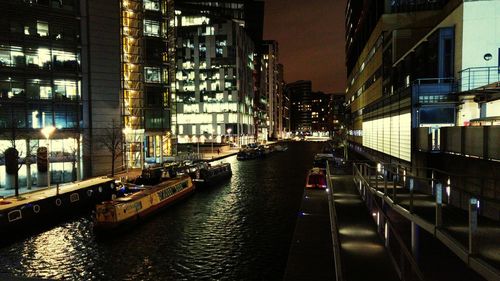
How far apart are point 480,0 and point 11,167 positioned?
4211cm

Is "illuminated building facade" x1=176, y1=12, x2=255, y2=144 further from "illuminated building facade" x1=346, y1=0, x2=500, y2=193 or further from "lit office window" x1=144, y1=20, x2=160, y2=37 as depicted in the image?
"illuminated building facade" x1=346, y1=0, x2=500, y2=193

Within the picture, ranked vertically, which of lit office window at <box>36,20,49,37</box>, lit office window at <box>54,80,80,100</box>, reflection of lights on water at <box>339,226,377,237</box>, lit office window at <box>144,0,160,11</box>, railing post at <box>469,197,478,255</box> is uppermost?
lit office window at <box>144,0,160,11</box>

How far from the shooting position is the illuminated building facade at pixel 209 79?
131 meters

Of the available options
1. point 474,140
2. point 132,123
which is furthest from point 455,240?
point 132,123

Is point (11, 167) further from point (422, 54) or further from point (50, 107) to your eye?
point (422, 54)

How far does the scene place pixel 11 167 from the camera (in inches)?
1533

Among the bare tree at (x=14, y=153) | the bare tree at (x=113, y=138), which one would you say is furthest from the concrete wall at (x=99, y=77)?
the bare tree at (x=14, y=153)

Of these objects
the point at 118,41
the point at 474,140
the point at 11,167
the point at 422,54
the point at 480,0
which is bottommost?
the point at 11,167

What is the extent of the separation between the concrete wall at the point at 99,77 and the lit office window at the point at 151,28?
10.9 m

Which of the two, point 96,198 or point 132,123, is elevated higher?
point 132,123

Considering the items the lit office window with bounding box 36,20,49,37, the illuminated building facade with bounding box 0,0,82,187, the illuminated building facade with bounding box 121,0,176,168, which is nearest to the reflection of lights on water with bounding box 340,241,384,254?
the illuminated building facade with bounding box 0,0,82,187

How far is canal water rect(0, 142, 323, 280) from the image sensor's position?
2023cm

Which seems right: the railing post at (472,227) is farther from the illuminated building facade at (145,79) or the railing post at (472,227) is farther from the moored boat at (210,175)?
the illuminated building facade at (145,79)

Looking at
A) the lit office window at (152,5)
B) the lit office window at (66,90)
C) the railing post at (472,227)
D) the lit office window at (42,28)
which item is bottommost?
the railing post at (472,227)
